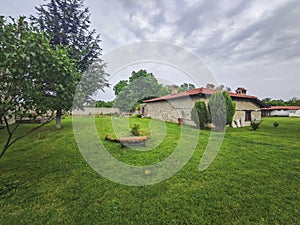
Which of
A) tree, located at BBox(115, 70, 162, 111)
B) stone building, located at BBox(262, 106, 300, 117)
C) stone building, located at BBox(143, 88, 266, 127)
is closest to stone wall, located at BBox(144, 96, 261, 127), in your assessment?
stone building, located at BBox(143, 88, 266, 127)

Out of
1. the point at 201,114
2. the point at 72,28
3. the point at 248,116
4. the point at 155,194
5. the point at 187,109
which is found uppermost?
the point at 72,28

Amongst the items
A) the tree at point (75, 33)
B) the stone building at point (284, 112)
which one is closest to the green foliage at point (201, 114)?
the tree at point (75, 33)

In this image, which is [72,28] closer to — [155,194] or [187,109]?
[187,109]

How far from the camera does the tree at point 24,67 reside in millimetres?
2490

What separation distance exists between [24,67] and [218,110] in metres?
10.9

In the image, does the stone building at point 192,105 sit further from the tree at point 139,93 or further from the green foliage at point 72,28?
the green foliage at point 72,28

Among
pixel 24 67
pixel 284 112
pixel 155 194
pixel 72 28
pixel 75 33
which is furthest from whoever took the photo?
pixel 284 112

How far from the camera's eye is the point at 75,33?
1175 centimetres

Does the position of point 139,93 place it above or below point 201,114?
above

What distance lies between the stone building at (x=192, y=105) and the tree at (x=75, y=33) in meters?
7.56

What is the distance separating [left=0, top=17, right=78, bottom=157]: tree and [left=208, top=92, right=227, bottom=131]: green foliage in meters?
10.0

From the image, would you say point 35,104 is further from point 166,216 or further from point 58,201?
Result: point 166,216

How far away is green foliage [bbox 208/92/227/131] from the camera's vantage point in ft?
33.9

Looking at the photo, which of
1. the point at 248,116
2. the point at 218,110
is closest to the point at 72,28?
the point at 218,110
